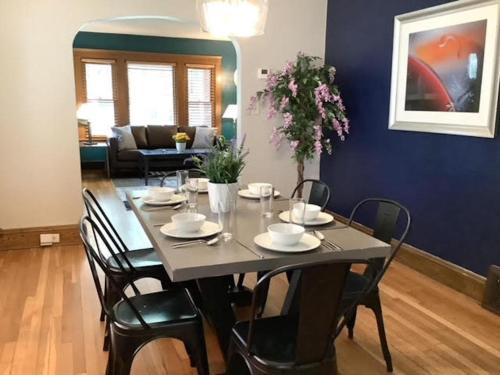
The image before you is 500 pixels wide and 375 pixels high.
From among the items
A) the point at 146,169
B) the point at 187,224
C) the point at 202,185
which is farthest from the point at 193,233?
the point at 146,169

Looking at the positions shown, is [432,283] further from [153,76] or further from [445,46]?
[153,76]

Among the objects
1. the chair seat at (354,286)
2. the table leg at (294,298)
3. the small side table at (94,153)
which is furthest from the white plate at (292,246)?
the small side table at (94,153)

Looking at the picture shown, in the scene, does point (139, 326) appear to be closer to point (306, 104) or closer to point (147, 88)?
point (306, 104)

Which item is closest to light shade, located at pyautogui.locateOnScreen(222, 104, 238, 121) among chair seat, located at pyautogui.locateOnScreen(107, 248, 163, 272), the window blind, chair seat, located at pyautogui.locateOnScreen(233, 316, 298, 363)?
the window blind

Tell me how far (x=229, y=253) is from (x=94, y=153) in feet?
23.9

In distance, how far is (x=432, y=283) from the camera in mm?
3338

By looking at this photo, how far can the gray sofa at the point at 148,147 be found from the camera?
7824mm

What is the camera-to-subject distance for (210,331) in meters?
2.63

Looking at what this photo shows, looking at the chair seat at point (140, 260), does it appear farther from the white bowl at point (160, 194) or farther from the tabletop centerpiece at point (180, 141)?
the tabletop centerpiece at point (180, 141)

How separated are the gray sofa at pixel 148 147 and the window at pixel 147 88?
84cm

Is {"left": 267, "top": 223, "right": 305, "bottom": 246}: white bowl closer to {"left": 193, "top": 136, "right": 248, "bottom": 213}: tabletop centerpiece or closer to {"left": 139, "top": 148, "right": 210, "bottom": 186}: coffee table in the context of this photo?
{"left": 193, "top": 136, "right": 248, "bottom": 213}: tabletop centerpiece

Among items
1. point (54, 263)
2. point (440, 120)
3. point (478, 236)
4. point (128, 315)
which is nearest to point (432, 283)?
point (478, 236)

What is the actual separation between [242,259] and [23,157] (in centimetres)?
307

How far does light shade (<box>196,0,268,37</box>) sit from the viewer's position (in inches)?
95.0
